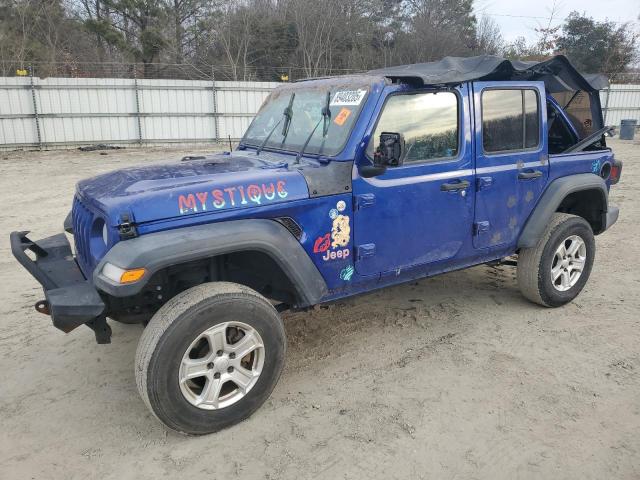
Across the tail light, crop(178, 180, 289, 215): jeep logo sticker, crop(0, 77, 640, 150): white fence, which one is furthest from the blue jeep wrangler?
crop(0, 77, 640, 150): white fence

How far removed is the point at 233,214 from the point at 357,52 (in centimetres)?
2663

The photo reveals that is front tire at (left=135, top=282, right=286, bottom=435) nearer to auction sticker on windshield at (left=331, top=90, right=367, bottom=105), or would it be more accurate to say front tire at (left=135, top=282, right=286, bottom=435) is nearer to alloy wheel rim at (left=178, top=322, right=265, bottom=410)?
alloy wheel rim at (left=178, top=322, right=265, bottom=410)

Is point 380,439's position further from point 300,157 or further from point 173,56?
point 173,56

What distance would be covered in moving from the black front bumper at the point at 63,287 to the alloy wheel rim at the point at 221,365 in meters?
0.56

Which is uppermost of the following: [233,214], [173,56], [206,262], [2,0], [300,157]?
[2,0]

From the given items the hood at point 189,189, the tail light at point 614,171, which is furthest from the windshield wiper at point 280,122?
the tail light at point 614,171

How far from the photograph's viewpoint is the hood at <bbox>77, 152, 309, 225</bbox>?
2.79 metres

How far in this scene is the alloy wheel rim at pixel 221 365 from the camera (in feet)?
9.46

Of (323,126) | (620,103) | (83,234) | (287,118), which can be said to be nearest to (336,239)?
(323,126)

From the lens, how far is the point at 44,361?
379 cm

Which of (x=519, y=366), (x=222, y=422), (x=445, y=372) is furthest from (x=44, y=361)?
(x=519, y=366)

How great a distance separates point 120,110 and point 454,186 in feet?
51.9

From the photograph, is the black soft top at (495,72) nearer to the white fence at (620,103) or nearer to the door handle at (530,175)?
the door handle at (530,175)

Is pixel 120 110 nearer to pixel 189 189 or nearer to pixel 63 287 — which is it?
pixel 63 287
